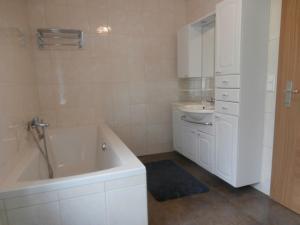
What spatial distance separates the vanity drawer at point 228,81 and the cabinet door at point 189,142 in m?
0.73

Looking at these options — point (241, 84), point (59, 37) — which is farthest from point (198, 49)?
point (59, 37)

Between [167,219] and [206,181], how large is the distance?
2.57 ft

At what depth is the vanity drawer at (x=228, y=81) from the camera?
183 centimetres

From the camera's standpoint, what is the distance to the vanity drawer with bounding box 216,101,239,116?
186 centimetres

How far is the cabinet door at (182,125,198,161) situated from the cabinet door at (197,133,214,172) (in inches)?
3.9


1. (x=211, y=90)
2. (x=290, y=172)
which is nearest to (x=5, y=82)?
(x=211, y=90)

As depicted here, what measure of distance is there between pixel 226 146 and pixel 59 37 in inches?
94.9

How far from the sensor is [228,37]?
189cm

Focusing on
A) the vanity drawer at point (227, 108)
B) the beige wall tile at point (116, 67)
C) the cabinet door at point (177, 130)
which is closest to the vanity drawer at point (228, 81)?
the vanity drawer at point (227, 108)

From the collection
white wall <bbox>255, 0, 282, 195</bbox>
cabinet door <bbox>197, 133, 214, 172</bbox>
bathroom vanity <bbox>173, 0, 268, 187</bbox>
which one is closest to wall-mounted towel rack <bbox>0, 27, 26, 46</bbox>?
bathroom vanity <bbox>173, 0, 268, 187</bbox>

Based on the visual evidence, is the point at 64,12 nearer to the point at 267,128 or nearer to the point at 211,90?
the point at 211,90

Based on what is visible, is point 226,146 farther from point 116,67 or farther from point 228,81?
point 116,67

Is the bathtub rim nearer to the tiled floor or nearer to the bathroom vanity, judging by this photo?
the tiled floor

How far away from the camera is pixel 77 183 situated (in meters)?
1.18
